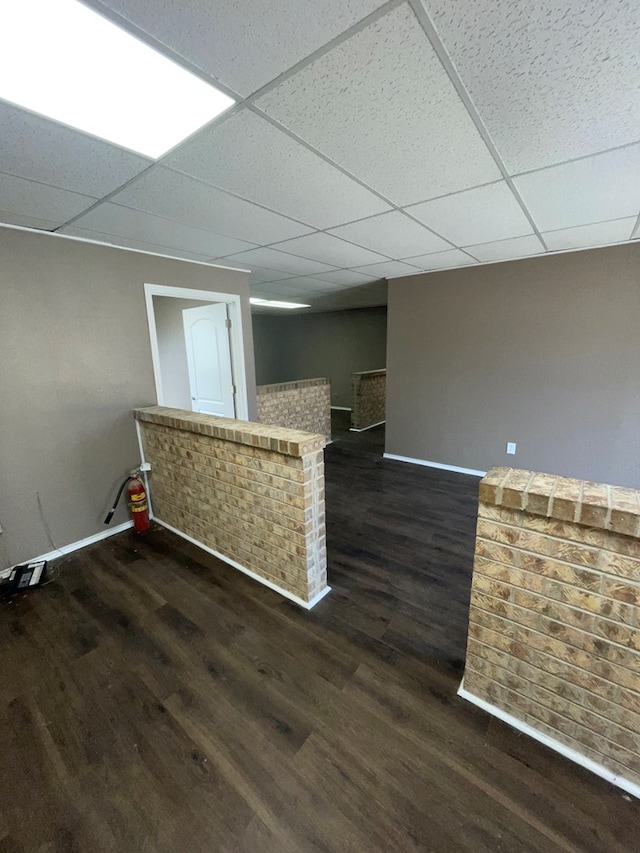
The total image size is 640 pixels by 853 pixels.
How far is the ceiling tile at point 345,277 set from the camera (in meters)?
3.83

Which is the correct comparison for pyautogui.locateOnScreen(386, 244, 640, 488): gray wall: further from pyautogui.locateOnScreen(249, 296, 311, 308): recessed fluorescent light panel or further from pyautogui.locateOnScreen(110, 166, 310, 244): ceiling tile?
pyautogui.locateOnScreen(249, 296, 311, 308): recessed fluorescent light panel

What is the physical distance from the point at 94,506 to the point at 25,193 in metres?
2.15

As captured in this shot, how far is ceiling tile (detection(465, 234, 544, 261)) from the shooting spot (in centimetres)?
272

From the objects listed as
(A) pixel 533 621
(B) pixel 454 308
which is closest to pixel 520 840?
(A) pixel 533 621

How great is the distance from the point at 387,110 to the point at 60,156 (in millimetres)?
1327

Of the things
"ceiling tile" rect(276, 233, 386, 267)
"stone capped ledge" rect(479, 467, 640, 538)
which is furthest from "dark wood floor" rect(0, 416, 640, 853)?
"ceiling tile" rect(276, 233, 386, 267)

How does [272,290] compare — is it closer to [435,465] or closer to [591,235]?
[435,465]

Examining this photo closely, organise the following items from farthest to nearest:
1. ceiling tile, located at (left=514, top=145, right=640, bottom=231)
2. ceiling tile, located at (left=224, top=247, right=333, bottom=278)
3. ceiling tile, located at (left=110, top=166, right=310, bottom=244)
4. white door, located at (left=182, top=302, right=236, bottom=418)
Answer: white door, located at (left=182, top=302, right=236, bottom=418), ceiling tile, located at (left=224, top=247, right=333, bottom=278), ceiling tile, located at (left=110, top=166, right=310, bottom=244), ceiling tile, located at (left=514, top=145, right=640, bottom=231)

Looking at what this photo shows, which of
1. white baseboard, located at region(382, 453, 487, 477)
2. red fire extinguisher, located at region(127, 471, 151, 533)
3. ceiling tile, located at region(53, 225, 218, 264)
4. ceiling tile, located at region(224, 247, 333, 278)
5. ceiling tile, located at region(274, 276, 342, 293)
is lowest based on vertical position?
white baseboard, located at region(382, 453, 487, 477)

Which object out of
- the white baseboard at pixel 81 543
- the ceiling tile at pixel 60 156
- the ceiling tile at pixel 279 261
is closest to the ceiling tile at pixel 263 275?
the ceiling tile at pixel 279 261

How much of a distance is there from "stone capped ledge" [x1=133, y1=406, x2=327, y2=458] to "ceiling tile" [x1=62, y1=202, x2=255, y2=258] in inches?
51.5

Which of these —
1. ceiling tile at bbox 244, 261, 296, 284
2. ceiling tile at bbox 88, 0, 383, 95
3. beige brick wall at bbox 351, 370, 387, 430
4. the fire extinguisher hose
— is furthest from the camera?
beige brick wall at bbox 351, 370, 387, 430

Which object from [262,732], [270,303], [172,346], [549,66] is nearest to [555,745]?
[262,732]

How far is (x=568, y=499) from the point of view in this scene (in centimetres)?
105
